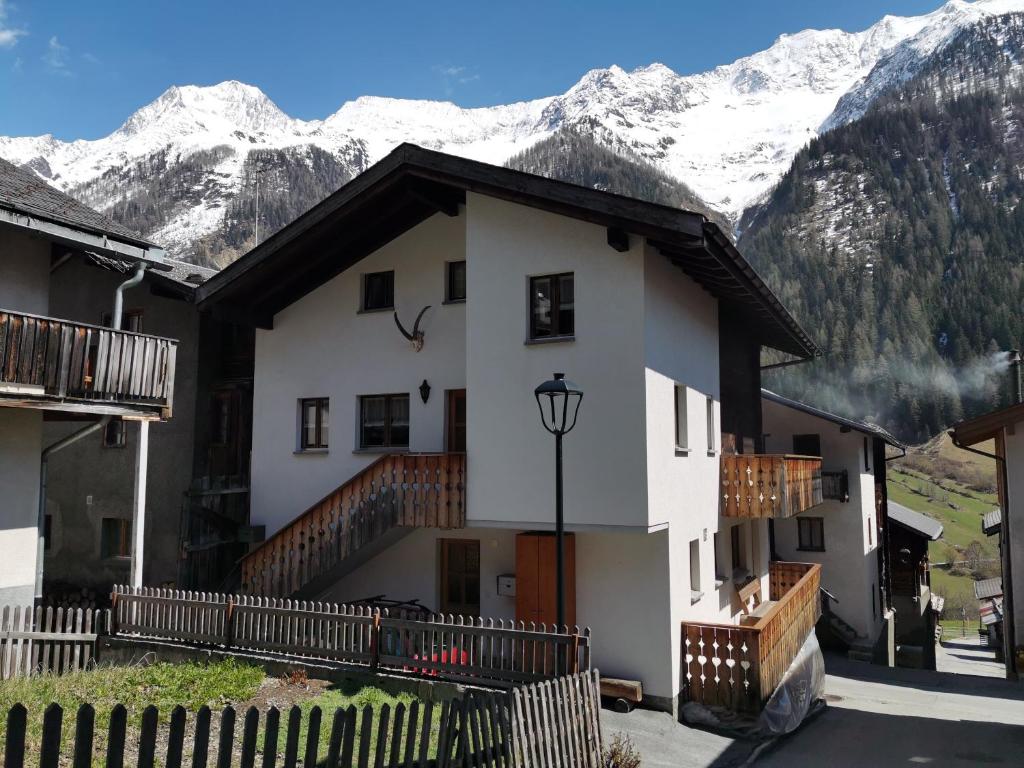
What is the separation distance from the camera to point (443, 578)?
16.5 meters

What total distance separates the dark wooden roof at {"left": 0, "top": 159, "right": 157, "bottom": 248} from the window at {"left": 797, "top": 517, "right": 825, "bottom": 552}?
27.2 metres

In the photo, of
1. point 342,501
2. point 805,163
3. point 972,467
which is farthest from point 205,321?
point 805,163

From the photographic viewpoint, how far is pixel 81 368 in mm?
13523

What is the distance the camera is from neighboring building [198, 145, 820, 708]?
13.8m

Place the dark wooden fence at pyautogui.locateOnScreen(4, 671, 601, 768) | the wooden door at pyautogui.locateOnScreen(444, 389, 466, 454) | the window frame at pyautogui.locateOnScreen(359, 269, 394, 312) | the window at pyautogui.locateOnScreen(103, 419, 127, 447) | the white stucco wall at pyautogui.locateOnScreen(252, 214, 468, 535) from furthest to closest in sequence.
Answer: the window at pyautogui.locateOnScreen(103, 419, 127, 447), the window frame at pyautogui.locateOnScreen(359, 269, 394, 312), the white stucco wall at pyautogui.locateOnScreen(252, 214, 468, 535), the wooden door at pyautogui.locateOnScreen(444, 389, 466, 454), the dark wooden fence at pyautogui.locateOnScreen(4, 671, 601, 768)

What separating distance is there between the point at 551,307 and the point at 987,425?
1174 centimetres

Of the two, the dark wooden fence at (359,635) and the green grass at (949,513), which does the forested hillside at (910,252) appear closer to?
the green grass at (949,513)

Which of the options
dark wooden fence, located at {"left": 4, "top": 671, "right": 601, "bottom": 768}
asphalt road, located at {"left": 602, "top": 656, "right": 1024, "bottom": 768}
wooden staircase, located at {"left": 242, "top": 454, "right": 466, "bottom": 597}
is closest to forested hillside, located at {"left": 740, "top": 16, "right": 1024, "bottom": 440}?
asphalt road, located at {"left": 602, "top": 656, "right": 1024, "bottom": 768}

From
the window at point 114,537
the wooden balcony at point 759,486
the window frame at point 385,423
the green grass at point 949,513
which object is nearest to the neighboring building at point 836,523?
the wooden balcony at point 759,486

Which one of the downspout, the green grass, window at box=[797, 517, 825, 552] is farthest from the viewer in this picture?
the green grass

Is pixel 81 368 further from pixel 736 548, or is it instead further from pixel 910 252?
pixel 910 252

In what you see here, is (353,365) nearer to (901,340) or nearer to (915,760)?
(915,760)

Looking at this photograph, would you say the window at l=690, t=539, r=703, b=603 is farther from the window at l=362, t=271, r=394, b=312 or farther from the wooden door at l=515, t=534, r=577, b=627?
the window at l=362, t=271, r=394, b=312

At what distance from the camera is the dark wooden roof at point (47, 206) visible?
13.4 m
